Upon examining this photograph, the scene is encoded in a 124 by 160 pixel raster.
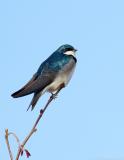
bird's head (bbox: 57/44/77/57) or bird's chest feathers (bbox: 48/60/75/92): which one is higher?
bird's head (bbox: 57/44/77/57)

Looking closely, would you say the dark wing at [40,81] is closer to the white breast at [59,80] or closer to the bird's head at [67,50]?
the white breast at [59,80]

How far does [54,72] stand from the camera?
21.5 feet

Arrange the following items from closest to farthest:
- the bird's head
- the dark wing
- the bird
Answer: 1. the dark wing
2. the bird
3. the bird's head

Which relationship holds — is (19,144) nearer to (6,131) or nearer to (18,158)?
(6,131)

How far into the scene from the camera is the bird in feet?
18.9

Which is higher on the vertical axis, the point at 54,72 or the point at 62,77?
the point at 54,72

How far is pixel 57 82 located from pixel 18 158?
4029mm

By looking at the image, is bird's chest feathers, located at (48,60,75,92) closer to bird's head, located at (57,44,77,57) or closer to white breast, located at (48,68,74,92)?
white breast, located at (48,68,74,92)

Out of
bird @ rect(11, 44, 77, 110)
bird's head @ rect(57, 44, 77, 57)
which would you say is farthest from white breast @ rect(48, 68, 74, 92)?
bird's head @ rect(57, 44, 77, 57)

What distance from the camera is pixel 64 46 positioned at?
7430 millimetres

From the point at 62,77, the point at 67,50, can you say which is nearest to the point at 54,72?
the point at 62,77

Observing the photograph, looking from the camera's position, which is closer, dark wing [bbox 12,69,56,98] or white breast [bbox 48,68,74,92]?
A: dark wing [bbox 12,69,56,98]

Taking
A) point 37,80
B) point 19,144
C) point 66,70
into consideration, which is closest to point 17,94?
point 19,144

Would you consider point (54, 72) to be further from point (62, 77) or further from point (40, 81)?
point (40, 81)
